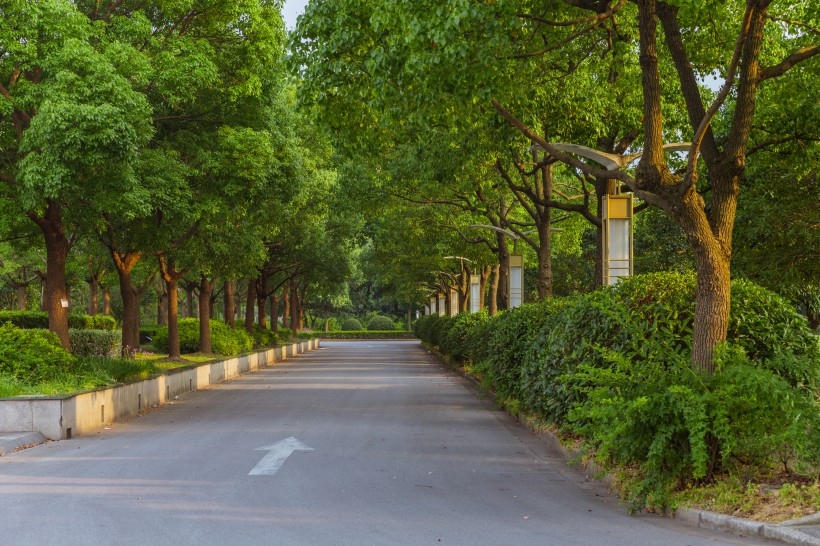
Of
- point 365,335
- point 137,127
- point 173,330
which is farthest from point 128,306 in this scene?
point 365,335

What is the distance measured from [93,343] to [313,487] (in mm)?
22456

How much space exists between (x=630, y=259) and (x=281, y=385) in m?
13.0

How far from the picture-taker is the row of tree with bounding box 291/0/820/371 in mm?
10930

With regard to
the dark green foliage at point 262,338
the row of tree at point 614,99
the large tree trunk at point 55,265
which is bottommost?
the dark green foliage at point 262,338

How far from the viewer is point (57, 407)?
14305mm

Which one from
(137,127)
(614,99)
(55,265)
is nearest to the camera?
(137,127)

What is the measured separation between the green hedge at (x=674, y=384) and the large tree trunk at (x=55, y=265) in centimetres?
1100

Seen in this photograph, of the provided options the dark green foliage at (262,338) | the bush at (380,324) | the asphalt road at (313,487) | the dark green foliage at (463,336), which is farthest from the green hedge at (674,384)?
the bush at (380,324)

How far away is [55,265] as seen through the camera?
20.7 metres

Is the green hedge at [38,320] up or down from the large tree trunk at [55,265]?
down

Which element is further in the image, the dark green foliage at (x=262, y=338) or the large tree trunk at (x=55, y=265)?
the dark green foliage at (x=262, y=338)

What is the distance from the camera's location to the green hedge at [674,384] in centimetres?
814

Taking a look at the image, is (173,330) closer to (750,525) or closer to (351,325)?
(750,525)

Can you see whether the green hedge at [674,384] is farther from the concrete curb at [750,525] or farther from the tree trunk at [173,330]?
the tree trunk at [173,330]
